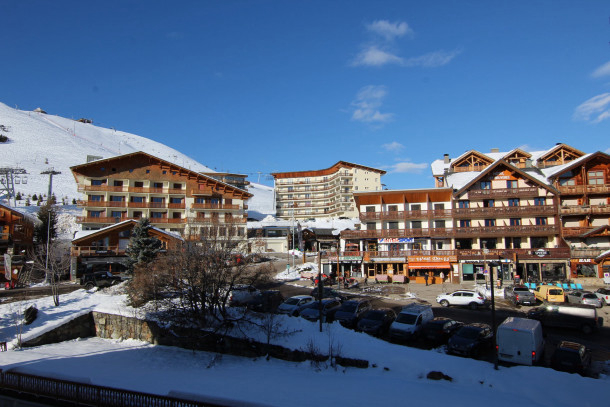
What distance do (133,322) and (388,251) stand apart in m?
29.2

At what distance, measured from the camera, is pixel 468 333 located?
1903 centimetres

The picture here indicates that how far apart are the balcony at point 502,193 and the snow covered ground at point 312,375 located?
31917 millimetres

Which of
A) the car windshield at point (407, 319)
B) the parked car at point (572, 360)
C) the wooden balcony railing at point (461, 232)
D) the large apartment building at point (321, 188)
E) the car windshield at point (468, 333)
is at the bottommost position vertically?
the parked car at point (572, 360)

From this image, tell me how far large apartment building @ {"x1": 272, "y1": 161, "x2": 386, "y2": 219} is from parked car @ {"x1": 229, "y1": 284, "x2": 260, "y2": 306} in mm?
89213

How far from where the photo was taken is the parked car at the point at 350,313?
23.7 meters

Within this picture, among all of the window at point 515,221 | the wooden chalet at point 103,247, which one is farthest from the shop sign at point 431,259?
the wooden chalet at point 103,247

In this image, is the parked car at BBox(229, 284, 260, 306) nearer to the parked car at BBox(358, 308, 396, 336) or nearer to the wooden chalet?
the parked car at BBox(358, 308, 396, 336)

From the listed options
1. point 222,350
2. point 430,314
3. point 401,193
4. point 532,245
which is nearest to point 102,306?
point 222,350

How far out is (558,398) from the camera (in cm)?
1305

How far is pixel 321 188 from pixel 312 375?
11329 centimetres

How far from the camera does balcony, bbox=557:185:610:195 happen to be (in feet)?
140

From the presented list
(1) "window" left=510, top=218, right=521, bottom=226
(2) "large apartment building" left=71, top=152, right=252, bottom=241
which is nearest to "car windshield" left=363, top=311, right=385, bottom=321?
(1) "window" left=510, top=218, right=521, bottom=226

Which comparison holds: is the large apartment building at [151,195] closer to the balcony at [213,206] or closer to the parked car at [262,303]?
the balcony at [213,206]

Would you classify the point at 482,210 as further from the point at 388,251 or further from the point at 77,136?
the point at 77,136
